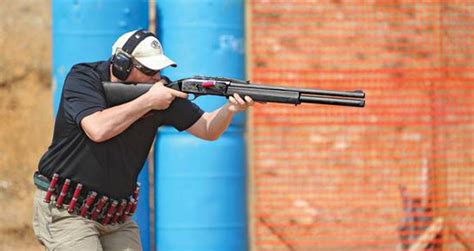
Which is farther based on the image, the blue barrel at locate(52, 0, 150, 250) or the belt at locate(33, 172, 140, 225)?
the blue barrel at locate(52, 0, 150, 250)

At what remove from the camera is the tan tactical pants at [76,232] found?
4785 millimetres

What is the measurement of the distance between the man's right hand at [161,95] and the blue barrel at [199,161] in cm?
158

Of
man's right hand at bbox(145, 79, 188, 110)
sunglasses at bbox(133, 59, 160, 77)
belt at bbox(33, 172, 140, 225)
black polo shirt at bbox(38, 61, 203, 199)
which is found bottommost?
belt at bbox(33, 172, 140, 225)

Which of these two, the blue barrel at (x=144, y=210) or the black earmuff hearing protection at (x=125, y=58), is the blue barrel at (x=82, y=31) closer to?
the blue barrel at (x=144, y=210)

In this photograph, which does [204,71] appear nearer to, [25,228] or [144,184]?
[144,184]

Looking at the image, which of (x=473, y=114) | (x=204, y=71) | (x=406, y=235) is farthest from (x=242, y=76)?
(x=473, y=114)

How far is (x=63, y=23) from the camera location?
6.33 meters

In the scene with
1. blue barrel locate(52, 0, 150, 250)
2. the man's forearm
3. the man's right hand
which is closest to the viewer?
the man's forearm

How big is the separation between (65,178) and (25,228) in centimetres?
206

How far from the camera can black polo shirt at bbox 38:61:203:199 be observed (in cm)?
479

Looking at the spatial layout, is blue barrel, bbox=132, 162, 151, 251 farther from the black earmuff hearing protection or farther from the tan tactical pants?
the black earmuff hearing protection

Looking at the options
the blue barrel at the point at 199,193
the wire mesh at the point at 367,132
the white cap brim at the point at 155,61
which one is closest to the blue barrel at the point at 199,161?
the blue barrel at the point at 199,193

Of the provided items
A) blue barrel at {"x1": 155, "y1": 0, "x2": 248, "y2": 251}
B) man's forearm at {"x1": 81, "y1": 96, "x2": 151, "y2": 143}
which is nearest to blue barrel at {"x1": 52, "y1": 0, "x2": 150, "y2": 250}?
blue barrel at {"x1": 155, "y1": 0, "x2": 248, "y2": 251}

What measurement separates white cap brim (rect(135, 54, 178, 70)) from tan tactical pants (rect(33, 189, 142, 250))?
840 millimetres
